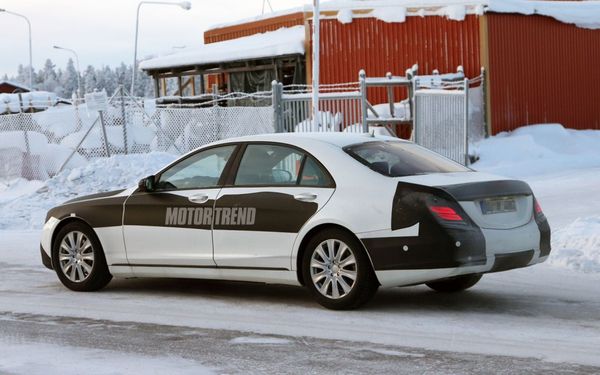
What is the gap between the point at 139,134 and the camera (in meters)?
Result: 25.6

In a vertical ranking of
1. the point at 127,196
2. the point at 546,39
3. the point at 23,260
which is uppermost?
the point at 546,39

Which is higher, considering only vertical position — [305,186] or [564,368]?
[305,186]

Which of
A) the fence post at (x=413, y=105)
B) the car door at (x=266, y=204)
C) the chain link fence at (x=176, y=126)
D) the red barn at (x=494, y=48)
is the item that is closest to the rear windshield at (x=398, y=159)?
the car door at (x=266, y=204)

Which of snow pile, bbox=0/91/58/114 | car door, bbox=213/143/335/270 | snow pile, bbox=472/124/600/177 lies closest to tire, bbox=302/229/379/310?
car door, bbox=213/143/335/270

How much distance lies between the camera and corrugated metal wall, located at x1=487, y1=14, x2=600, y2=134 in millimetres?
28469

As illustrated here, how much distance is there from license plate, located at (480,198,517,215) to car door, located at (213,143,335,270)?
1.21 metres

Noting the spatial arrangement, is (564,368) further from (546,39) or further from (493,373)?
(546,39)

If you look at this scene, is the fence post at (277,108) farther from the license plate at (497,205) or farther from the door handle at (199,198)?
the license plate at (497,205)

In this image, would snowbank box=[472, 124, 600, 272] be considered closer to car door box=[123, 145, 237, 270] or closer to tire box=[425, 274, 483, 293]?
tire box=[425, 274, 483, 293]

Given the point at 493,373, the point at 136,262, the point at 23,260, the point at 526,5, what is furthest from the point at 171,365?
the point at 526,5

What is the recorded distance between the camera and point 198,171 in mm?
9891

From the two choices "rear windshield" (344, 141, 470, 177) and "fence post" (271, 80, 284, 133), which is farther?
"fence post" (271, 80, 284, 133)

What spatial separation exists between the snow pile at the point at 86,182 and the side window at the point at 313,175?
11750 mm

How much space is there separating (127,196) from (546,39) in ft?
70.0
